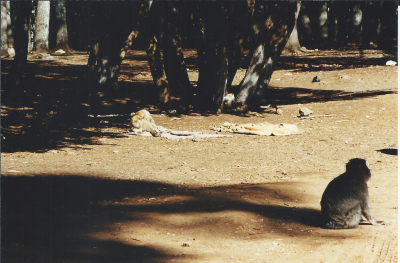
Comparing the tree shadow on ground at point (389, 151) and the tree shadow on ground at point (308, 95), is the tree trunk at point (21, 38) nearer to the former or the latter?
the tree shadow on ground at point (308, 95)

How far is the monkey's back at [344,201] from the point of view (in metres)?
5.87

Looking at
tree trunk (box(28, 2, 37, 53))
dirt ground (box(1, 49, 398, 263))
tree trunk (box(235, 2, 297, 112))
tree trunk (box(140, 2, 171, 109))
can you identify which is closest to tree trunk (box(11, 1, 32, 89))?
dirt ground (box(1, 49, 398, 263))

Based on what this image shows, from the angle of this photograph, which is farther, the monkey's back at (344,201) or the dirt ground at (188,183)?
the monkey's back at (344,201)

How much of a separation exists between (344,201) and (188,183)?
3857mm

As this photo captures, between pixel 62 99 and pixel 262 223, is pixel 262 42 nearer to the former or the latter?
pixel 62 99

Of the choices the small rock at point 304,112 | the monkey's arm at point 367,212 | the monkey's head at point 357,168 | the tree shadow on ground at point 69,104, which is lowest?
the tree shadow on ground at point 69,104

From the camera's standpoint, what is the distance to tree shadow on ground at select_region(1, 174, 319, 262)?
5.18 m

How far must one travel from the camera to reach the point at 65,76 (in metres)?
22.0

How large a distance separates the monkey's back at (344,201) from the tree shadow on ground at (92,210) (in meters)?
0.40

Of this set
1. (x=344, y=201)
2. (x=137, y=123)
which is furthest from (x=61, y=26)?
(x=344, y=201)

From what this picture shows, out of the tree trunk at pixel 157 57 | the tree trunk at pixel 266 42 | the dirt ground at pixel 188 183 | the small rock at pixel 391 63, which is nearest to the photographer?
the dirt ground at pixel 188 183

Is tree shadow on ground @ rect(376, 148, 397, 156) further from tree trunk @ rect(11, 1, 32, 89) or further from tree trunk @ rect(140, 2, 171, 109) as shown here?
tree trunk @ rect(11, 1, 32, 89)

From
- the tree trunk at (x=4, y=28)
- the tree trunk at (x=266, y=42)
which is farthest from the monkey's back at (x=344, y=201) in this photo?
the tree trunk at (x=4, y=28)

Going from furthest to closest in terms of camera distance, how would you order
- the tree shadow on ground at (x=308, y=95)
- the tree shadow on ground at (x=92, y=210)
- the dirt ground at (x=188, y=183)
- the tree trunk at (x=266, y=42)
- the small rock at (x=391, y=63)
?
the small rock at (x=391, y=63) < the tree shadow on ground at (x=308, y=95) < the tree trunk at (x=266, y=42) < the dirt ground at (x=188, y=183) < the tree shadow on ground at (x=92, y=210)
